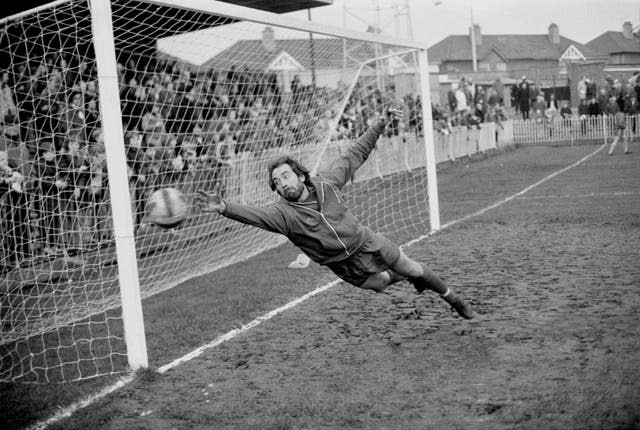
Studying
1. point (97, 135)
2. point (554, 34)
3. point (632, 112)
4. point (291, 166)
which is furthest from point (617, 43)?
point (291, 166)

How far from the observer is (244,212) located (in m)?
5.76

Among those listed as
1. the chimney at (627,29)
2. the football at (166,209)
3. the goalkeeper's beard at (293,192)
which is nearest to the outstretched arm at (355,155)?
the goalkeeper's beard at (293,192)

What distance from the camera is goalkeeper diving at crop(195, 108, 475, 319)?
5973 millimetres

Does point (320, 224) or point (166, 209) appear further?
point (320, 224)

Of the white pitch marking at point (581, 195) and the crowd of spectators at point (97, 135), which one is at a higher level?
the crowd of spectators at point (97, 135)

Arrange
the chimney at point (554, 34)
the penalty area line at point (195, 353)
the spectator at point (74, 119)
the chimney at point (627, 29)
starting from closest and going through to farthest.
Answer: the penalty area line at point (195, 353) → the spectator at point (74, 119) → the chimney at point (627, 29) → the chimney at point (554, 34)

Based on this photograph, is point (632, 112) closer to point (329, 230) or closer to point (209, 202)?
point (329, 230)

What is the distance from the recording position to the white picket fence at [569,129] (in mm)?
31172

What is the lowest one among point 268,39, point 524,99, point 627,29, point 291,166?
point 291,166

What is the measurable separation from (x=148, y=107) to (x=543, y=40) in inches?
3464

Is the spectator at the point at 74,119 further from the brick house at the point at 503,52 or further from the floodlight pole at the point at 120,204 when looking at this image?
the brick house at the point at 503,52

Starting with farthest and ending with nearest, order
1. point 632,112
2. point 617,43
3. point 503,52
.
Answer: point 617,43 < point 503,52 < point 632,112

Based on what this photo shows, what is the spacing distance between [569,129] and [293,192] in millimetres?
29347

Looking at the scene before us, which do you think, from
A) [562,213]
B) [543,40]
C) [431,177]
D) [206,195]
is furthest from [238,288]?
[543,40]
